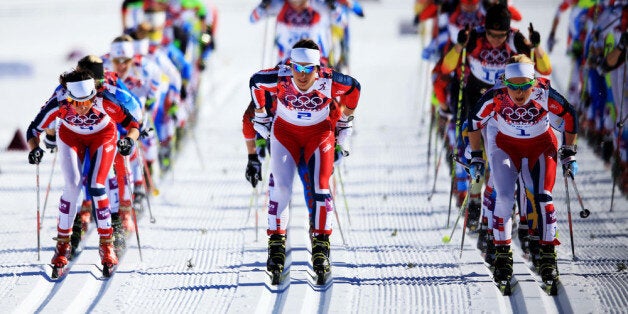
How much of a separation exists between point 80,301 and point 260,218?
9.55ft

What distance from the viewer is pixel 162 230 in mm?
9133

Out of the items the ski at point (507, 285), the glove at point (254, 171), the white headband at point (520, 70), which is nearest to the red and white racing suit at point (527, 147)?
the white headband at point (520, 70)

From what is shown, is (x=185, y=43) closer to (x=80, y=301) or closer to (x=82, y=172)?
(x=82, y=172)

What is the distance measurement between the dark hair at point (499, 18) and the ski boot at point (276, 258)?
2.66 meters

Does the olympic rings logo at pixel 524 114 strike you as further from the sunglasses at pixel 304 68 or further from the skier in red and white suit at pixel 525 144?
the sunglasses at pixel 304 68

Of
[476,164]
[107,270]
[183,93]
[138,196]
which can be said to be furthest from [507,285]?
[183,93]

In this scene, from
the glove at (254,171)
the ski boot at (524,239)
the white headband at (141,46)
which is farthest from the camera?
the white headband at (141,46)

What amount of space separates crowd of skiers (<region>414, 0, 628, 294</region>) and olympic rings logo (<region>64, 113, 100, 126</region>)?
2944mm

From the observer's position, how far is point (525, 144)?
7199 mm

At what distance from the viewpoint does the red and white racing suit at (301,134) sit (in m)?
7.30

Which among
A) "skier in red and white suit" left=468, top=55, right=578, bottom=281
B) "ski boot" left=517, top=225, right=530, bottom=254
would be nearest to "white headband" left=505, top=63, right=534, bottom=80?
"skier in red and white suit" left=468, top=55, right=578, bottom=281

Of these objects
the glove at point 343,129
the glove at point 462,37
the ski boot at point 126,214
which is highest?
the glove at point 462,37

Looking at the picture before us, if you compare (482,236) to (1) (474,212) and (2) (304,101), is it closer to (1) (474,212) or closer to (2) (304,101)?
(1) (474,212)

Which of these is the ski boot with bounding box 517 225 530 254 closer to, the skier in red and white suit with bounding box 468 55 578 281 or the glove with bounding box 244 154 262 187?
the skier in red and white suit with bounding box 468 55 578 281
